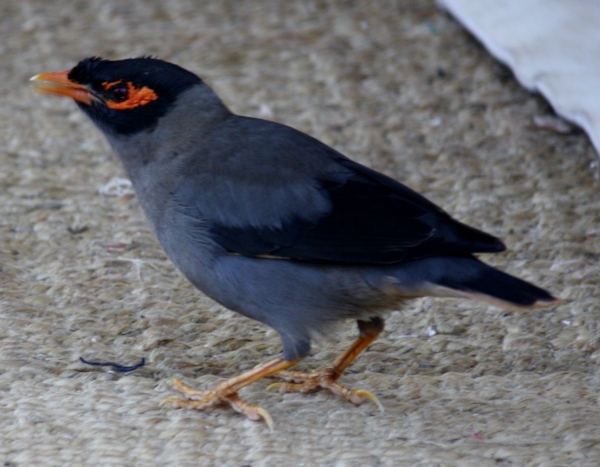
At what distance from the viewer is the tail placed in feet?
9.48

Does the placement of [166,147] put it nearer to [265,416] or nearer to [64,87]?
[64,87]

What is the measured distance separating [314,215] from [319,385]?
67 centimetres

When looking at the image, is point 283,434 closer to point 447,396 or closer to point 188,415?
point 188,415

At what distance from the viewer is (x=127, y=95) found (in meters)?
3.46

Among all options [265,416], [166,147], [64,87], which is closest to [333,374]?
[265,416]

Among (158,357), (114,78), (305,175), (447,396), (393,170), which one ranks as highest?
(114,78)

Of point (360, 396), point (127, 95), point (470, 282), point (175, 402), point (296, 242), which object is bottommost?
point (360, 396)

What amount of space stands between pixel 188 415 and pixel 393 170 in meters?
2.18

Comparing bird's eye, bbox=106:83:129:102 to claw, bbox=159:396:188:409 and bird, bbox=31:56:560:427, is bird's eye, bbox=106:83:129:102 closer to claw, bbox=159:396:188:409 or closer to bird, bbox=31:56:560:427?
bird, bbox=31:56:560:427

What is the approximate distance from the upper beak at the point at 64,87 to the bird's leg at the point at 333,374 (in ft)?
4.40

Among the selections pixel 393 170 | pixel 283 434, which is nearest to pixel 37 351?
pixel 283 434

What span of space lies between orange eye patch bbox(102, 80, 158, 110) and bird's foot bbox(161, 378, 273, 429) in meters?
1.10

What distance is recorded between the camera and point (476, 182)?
471cm

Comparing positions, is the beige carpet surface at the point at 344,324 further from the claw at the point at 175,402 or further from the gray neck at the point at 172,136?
the gray neck at the point at 172,136
